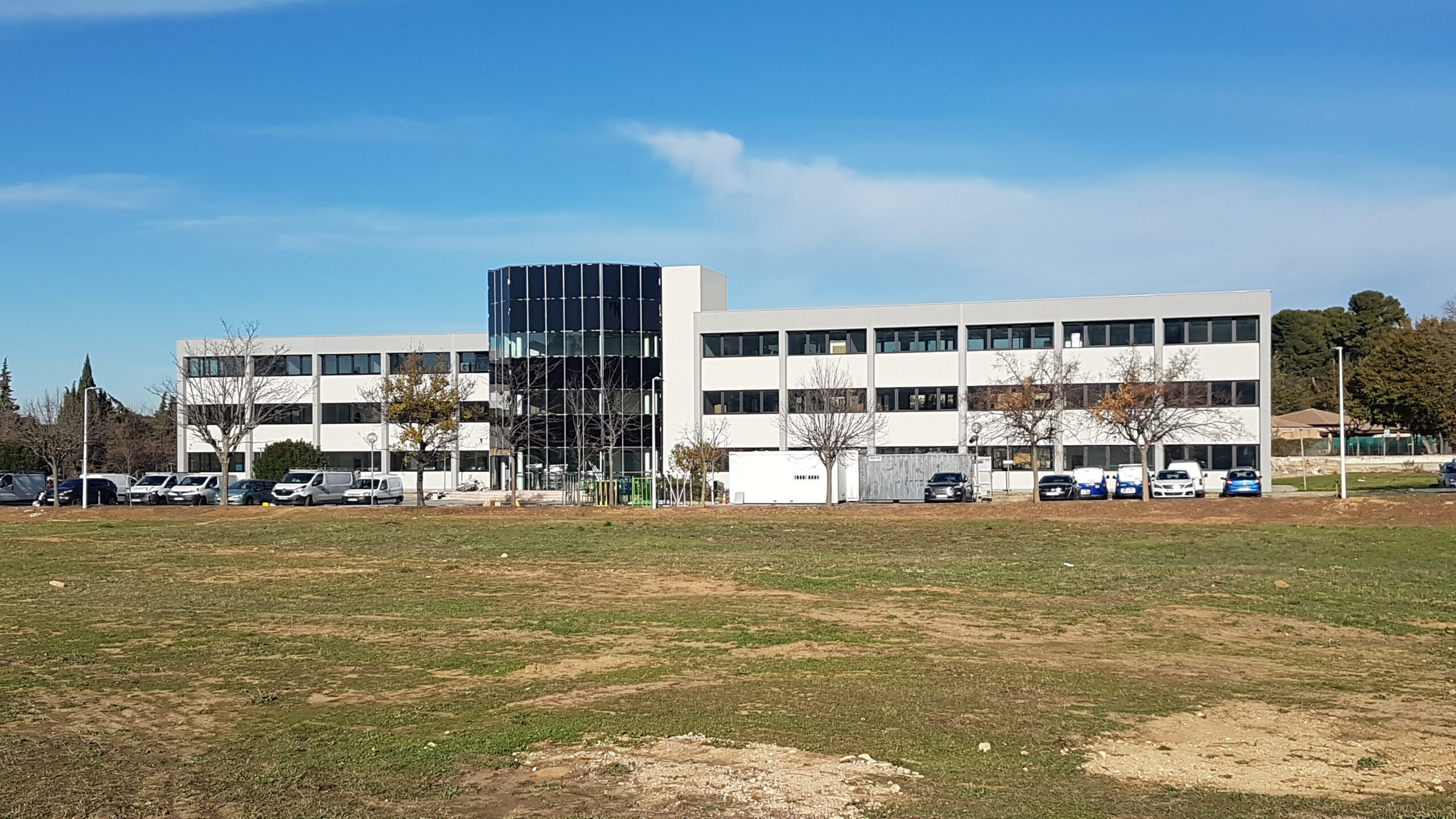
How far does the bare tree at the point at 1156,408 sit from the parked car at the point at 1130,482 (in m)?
0.70

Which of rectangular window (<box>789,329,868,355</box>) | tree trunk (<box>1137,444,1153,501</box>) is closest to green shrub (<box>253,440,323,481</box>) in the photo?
rectangular window (<box>789,329,868,355</box>)

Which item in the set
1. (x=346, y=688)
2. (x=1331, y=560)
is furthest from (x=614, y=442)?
(x=346, y=688)

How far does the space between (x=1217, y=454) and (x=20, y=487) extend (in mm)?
69624

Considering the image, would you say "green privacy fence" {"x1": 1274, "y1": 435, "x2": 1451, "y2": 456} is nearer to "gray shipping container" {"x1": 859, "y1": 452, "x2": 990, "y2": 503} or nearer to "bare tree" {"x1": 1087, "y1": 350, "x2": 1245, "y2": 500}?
"bare tree" {"x1": 1087, "y1": 350, "x2": 1245, "y2": 500}

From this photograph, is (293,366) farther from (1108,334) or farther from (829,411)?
(1108,334)

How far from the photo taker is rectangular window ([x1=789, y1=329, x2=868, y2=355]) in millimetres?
80125

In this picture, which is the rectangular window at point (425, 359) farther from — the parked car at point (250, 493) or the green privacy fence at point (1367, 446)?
the green privacy fence at point (1367, 446)

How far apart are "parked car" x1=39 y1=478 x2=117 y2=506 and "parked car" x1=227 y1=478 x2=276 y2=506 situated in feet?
20.9

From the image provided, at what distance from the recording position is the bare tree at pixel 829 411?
7225 cm

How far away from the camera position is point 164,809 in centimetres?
973

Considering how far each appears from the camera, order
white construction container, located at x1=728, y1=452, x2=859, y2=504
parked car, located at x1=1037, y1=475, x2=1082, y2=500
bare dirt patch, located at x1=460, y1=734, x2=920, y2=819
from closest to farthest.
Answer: bare dirt patch, located at x1=460, y1=734, x2=920, y2=819 → white construction container, located at x1=728, y1=452, x2=859, y2=504 → parked car, located at x1=1037, y1=475, x2=1082, y2=500

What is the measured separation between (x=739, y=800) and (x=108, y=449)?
98.2 m

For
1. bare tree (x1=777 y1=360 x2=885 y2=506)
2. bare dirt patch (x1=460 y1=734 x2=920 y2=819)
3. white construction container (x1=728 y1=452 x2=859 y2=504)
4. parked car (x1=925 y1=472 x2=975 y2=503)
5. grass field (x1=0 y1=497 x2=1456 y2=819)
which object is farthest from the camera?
bare tree (x1=777 y1=360 x2=885 y2=506)

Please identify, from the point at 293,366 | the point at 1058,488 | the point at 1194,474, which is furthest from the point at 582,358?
the point at 1194,474
